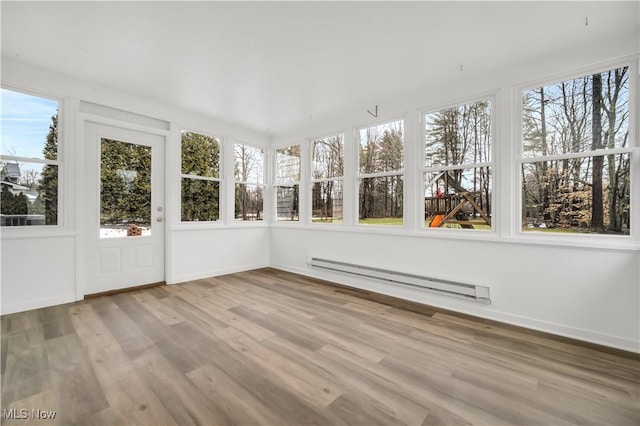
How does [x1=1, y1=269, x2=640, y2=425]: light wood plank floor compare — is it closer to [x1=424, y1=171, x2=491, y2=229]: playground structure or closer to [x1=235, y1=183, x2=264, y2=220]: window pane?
[x1=424, y1=171, x2=491, y2=229]: playground structure

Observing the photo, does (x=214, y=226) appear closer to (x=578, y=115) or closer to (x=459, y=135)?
(x=459, y=135)

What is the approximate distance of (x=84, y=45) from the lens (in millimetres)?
2678

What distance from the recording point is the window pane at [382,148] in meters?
3.93

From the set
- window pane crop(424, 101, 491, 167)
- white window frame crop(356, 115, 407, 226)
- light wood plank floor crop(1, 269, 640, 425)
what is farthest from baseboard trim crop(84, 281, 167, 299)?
window pane crop(424, 101, 491, 167)

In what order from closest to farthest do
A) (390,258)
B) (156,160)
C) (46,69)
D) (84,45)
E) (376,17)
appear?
(376,17) < (84,45) < (46,69) < (390,258) < (156,160)

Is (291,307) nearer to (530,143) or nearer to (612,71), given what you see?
(530,143)

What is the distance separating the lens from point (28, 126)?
3.21 metres

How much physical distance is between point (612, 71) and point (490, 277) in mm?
2202

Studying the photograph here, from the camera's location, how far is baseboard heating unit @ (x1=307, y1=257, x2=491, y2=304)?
3068 mm

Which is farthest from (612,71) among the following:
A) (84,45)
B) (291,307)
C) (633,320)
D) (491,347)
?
(84,45)

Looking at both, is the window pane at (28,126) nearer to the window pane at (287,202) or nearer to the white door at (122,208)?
the white door at (122,208)

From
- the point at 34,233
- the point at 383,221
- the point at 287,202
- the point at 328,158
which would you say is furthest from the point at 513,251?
the point at 34,233

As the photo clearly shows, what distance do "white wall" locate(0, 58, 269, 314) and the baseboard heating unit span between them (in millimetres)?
2193

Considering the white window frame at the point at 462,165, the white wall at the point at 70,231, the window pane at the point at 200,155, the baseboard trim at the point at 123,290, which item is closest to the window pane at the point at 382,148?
the white window frame at the point at 462,165
